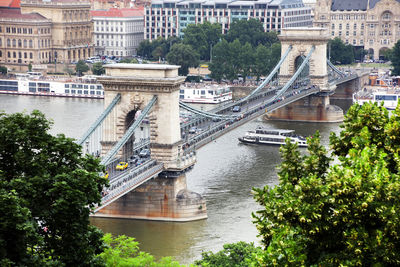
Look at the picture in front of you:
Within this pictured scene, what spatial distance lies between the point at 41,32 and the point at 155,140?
83115mm

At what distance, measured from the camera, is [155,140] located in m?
53.1

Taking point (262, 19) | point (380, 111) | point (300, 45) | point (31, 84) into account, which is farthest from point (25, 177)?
point (262, 19)

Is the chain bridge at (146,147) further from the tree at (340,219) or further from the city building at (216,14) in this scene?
the city building at (216,14)

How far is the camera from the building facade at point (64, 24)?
135 metres

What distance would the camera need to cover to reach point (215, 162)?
213 feet

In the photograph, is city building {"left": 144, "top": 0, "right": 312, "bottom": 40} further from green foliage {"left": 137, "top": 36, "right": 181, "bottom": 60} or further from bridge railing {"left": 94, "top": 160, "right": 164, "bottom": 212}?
bridge railing {"left": 94, "top": 160, "right": 164, "bottom": 212}

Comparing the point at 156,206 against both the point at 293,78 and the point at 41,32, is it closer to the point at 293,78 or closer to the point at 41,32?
the point at 293,78

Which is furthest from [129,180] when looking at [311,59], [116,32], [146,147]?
[116,32]

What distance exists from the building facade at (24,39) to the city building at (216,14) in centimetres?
1946

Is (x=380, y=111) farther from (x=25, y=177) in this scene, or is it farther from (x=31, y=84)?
(x=31, y=84)

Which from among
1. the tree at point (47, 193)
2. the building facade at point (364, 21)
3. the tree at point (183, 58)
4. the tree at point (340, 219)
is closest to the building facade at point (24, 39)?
the tree at point (183, 58)

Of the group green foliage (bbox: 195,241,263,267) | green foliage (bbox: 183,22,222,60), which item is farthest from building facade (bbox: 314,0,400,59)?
green foliage (bbox: 195,241,263,267)

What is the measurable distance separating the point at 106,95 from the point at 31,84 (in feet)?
192

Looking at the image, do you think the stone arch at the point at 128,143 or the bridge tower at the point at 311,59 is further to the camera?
the bridge tower at the point at 311,59
